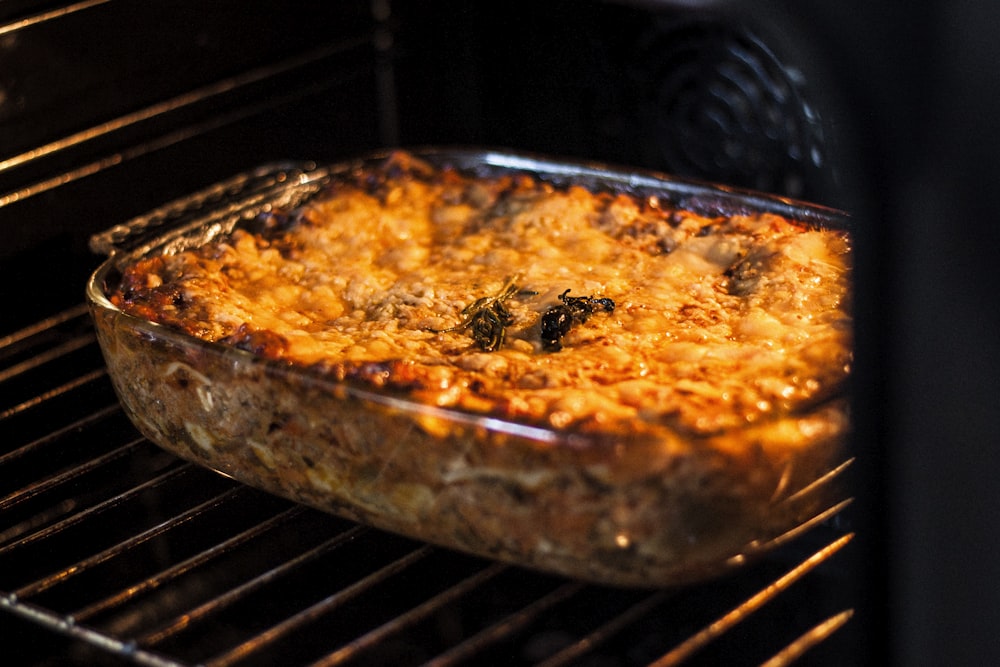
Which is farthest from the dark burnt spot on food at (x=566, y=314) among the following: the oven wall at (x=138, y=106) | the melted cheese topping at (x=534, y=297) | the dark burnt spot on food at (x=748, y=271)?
the oven wall at (x=138, y=106)

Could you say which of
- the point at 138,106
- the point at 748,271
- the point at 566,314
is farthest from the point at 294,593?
the point at 138,106

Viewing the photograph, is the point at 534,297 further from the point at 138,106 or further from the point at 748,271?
the point at 138,106

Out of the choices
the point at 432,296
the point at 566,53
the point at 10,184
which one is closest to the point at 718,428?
the point at 432,296

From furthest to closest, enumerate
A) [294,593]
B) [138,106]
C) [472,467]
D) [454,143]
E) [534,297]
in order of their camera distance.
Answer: [454,143] < [138,106] < [534,297] < [294,593] < [472,467]

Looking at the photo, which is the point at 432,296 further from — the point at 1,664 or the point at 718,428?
the point at 1,664

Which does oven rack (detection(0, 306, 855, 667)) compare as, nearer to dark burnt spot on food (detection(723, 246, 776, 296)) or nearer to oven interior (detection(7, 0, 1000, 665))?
oven interior (detection(7, 0, 1000, 665))

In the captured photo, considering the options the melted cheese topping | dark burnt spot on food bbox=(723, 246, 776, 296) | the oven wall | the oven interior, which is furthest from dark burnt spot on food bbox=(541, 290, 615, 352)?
the oven wall

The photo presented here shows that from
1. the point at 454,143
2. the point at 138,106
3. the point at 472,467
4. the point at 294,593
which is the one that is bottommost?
the point at 294,593

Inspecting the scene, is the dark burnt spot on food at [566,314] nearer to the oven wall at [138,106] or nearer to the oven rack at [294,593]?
the oven rack at [294,593]
